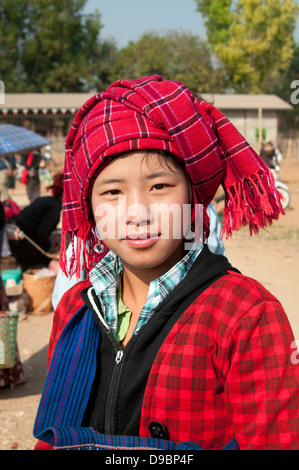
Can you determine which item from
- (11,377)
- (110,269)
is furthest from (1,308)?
(110,269)

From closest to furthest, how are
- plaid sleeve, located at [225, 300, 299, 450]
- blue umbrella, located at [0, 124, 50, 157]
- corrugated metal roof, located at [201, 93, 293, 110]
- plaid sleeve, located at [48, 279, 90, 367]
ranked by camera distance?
plaid sleeve, located at [225, 300, 299, 450]
plaid sleeve, located at [48, 279, 90, 367]
blue umbrella, located at [0, 124, 50, 157]
corrugated metal roof, located at [201, 93, 293, 110]

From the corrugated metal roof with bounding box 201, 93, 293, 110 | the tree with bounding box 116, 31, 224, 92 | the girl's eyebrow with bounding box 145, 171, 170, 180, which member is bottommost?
the girl's eyebrow with bounding box 145, 171, 170, 180

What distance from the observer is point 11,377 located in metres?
4.21

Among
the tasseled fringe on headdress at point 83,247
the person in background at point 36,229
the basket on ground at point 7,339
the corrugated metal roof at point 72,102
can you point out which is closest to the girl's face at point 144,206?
the tasseled fringe on headdress at point 83,247

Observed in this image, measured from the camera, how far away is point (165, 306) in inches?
51.6

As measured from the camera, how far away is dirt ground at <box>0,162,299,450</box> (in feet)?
12.0

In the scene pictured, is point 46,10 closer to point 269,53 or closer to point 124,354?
point 269,53

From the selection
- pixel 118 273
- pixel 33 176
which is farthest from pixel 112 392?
pixel 33 176

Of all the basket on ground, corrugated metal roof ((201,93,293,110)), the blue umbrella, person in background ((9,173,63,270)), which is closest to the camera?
the basket on ground

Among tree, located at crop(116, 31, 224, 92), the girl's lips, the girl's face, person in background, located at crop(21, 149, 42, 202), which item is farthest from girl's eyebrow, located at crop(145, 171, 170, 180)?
tree, located at crop(116, 31, 224, 92)

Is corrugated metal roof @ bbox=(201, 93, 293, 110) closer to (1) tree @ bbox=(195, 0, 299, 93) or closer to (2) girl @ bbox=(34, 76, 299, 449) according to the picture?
(1) tree @ bbox=(195, 0, 299, 93)

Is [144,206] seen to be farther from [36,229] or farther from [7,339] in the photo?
[36,229]

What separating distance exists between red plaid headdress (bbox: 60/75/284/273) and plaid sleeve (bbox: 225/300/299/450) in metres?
0.34
